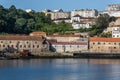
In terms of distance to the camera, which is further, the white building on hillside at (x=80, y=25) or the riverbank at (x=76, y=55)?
the white building on hillside at (x=80, y=25)

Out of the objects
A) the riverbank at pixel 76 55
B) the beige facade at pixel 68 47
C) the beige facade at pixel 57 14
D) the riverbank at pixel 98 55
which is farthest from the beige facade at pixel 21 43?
the beige facade at pixel 57 14

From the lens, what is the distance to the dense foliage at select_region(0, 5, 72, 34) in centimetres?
7831

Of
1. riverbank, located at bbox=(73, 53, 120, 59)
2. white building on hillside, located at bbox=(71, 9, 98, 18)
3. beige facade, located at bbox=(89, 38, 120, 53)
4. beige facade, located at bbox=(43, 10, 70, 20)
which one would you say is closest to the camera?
riverbank, located at bbox=(73, 53, 120, 59)

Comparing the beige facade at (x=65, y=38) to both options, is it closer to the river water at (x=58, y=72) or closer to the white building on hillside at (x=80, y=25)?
the white building on hillside at (x=80, y=25)

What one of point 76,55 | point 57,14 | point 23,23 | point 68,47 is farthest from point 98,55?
point 57,14

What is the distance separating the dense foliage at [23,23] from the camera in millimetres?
78312

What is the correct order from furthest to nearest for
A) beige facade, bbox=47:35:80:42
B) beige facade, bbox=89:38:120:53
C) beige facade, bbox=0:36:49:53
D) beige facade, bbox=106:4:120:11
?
beige facade, bbox=106:4:120:11 → beige facade, bbox=47:35:80:42 → beige facade, bbox=89:38:120:53 → beige facade, bbox=0:36:49:53

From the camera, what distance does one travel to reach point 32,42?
6612cm

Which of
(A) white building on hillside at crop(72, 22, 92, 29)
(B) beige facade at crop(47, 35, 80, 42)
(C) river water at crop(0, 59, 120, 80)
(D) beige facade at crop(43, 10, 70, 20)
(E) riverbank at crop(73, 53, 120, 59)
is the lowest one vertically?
(C) river water at crop(0, 59, 120, 80)

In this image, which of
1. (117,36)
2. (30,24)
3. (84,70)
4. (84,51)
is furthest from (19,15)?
(84,70)

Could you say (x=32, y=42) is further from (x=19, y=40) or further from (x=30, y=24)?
(x=30, y=24)

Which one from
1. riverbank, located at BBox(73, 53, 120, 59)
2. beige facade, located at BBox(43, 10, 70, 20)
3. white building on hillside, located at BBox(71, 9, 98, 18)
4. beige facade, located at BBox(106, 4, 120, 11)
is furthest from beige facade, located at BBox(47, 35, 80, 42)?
beige facade, located at BBox(106, 4, 120, 11)

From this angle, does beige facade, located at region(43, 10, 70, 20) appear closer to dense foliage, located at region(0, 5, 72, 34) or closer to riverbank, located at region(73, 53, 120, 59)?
dense foliage, located at region(0, 5, 72, 34)

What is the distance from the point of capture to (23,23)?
81.3 m
